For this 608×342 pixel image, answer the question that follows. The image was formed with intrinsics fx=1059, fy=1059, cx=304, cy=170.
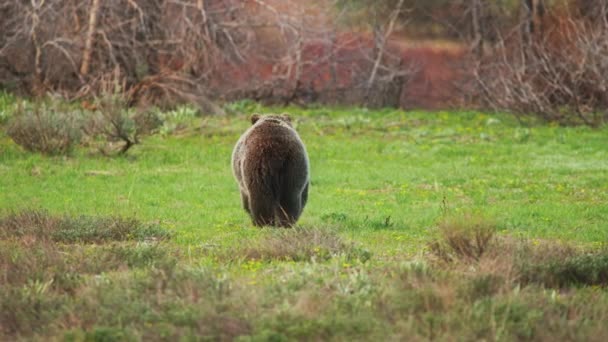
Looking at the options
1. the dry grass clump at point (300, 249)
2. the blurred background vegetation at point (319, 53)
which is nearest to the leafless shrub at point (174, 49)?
the blurred background vegetation at point (319, 53)

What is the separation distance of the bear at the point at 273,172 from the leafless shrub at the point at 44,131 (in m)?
8.26

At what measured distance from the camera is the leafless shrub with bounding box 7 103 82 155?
1989 centimetres

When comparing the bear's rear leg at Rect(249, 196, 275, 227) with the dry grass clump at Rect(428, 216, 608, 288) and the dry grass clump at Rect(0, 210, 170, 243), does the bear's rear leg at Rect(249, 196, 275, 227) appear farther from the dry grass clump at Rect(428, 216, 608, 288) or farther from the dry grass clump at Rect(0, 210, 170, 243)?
the dry grass clump at Rect(428, 216, 608, 288)

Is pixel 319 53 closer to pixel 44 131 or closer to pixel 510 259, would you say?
pixel 44 131

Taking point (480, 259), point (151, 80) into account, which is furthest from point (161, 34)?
point (480, 259)

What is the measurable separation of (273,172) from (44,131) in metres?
9.10

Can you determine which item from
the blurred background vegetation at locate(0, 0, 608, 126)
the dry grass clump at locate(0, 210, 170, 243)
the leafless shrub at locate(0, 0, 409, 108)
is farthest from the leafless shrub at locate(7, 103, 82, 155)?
the dry grass clump at locate(0, 210, 170, 243)

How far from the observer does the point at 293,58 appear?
3116 centimetres

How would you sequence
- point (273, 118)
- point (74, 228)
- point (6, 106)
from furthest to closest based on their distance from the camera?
1. point (6, 106)
2. point (273, 118)
3. point (74, 228)

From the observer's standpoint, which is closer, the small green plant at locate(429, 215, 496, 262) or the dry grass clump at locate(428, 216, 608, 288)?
the dry grass clump at locate(428, 216, 608, 288)

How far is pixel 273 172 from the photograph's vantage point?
12.1 metres

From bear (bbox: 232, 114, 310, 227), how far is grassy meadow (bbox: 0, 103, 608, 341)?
1.26 ft

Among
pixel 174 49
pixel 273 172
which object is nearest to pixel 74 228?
pixel 273 172

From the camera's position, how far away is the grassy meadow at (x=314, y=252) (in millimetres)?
7824
